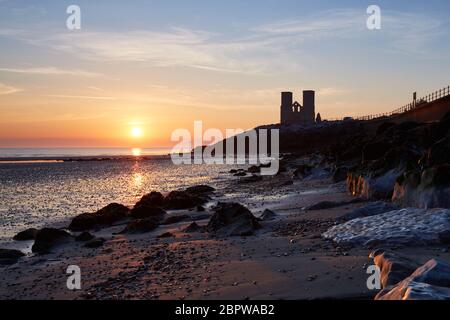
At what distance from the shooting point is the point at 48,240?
38.9 ft

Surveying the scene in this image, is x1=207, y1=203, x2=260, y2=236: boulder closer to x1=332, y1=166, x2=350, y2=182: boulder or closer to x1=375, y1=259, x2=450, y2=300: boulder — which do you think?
x1=375, y1=259, x2=450, y2=300: boulder

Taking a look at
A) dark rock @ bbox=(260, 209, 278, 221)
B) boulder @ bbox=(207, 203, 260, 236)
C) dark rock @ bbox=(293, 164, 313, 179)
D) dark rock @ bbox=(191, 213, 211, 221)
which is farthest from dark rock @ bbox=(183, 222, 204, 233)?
dark rock @ bbox=(293, 164, 313, 179)

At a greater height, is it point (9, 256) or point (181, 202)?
point (181, 202)

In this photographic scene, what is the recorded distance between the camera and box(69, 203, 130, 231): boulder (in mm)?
15036

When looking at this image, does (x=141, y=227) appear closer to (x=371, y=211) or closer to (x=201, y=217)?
(x=201, y=217)

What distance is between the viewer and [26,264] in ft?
33.8

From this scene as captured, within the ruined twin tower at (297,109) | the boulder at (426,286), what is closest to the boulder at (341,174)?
the boulder at (426,286)

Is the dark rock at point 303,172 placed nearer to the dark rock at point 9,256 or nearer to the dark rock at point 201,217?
the dark rock at point 201,217

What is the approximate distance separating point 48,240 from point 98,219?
3.75m

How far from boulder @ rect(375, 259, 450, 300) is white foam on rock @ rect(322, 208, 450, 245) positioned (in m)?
2.93

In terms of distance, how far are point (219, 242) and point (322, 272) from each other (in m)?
3.97

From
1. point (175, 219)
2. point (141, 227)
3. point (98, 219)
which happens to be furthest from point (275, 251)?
point (98, 219)
